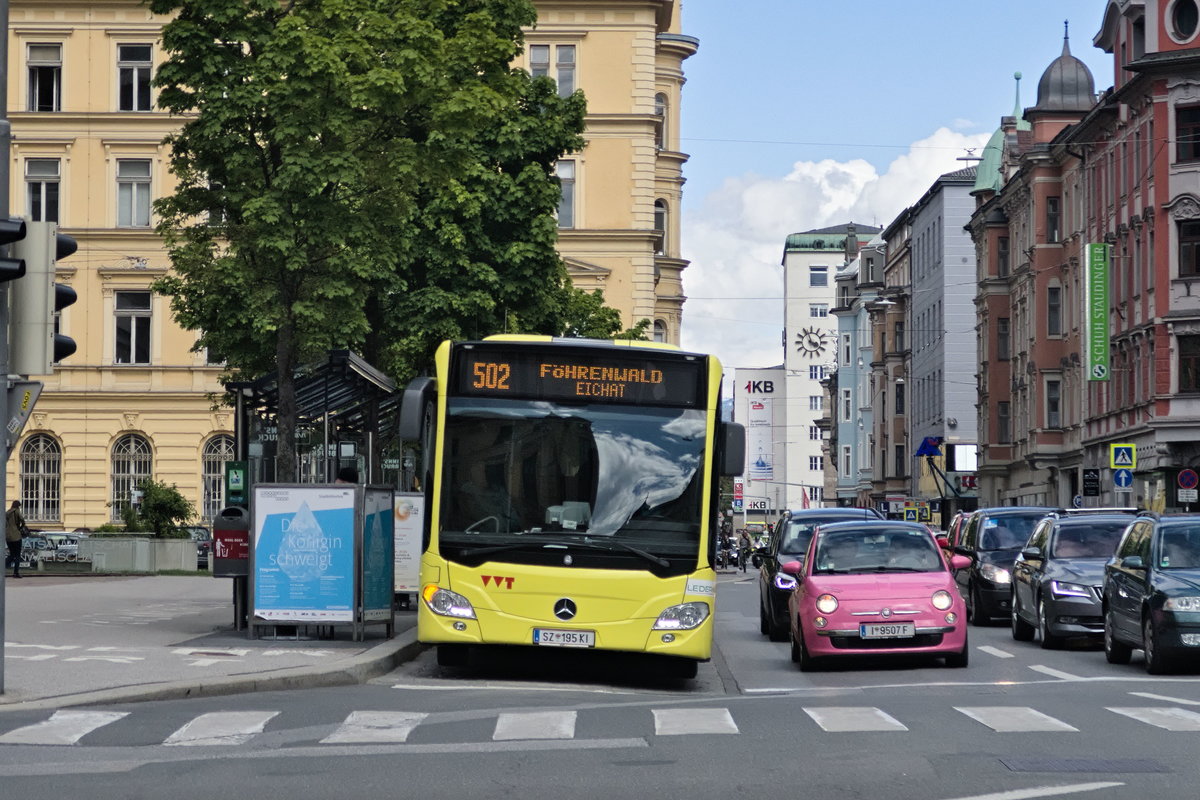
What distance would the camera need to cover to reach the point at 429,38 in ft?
83.3

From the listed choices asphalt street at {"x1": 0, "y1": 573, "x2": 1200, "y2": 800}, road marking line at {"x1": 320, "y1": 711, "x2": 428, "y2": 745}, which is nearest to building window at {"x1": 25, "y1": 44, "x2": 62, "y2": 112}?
asphalt street at {"x1": 0, "y1": 573, "x2": 1200, "y2": 800}

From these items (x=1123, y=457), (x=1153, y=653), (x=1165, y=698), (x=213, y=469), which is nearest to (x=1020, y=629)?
(x=1153, y=653)

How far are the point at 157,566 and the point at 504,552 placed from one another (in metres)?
33.7

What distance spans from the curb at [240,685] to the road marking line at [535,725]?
2906 millimetres

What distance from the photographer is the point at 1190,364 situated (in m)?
57.6

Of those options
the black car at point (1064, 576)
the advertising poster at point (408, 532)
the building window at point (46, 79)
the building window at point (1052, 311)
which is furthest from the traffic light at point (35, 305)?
the building window at point (1052, 311)

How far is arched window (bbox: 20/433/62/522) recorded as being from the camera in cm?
6562

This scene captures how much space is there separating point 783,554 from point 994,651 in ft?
14.7

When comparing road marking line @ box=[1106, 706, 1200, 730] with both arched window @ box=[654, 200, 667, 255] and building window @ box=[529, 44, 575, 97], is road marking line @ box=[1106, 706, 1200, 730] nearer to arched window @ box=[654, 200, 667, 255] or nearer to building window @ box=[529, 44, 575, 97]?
building window @ box=[529, 44, 575, 97]

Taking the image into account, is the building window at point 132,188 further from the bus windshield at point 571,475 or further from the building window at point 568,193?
the bus windshield at point 571,475

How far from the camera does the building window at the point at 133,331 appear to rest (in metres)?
66.5

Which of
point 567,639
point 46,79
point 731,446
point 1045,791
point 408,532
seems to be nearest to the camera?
point 1045,791

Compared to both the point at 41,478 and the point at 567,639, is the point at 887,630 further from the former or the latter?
the point at 41,478

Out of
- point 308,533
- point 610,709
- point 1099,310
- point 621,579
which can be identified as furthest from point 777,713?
point 1099,310
